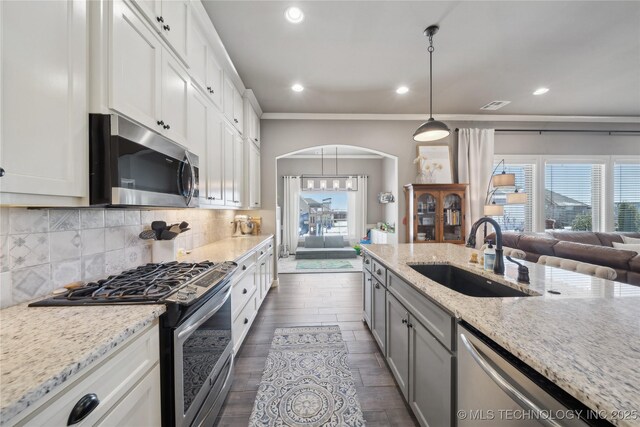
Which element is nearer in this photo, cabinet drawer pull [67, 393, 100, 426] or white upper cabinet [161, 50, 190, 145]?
cabinet drawer pull [67, 393, 100, 426]

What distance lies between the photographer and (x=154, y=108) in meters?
1.38

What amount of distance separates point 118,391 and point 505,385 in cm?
120

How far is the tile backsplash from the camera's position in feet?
3.21

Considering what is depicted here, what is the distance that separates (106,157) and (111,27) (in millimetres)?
592

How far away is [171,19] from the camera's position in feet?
5.12

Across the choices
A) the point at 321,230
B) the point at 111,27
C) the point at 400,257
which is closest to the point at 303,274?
the point at 321,230

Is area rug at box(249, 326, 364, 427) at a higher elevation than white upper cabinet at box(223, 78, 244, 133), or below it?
below

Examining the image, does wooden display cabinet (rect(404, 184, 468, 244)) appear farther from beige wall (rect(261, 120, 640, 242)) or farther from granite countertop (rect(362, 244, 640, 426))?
granite countertop (rect(362, 244, 640, 426))

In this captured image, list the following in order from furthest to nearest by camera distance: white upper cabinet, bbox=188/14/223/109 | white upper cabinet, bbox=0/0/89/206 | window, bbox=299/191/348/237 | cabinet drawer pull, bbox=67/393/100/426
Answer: window, bbox=299/191/348/237 → white upper cabinet, bbox=188/14/223/109 → white upper cabinet, bbox=0/0/89/206 → cabinet drawer pull, bbox=67/393/100/426

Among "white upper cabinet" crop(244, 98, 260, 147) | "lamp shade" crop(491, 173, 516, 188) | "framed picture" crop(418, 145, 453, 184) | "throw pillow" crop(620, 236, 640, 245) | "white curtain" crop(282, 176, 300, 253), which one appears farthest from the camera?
"white curtain" crop(282, 176, 300, 253)

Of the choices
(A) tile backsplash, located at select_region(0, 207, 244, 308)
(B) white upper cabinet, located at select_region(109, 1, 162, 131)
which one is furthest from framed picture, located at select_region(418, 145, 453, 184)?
(A) tile backsplash, located at select_region(0, 207, 244, 308)

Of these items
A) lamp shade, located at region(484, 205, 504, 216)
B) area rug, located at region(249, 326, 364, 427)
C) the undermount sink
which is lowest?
area rug, located at region(249, 326, 364, 427)

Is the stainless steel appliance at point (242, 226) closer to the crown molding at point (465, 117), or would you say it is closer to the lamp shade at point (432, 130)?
the crown molding at point (465, 117)

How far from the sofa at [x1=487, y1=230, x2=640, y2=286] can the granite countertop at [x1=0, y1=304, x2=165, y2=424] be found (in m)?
3.86
